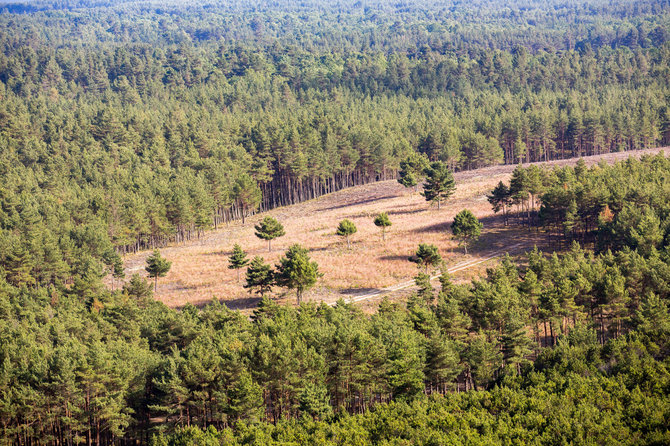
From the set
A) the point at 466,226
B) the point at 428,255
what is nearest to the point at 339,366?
the point at 428,255

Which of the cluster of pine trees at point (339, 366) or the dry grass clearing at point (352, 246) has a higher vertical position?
the cluster of pine trees at point (339, 366)

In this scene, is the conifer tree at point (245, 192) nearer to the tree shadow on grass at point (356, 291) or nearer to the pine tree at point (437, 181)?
the pine tree at point (437, 181)

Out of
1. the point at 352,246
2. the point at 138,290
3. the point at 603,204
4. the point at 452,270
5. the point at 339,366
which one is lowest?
the point at 352,246

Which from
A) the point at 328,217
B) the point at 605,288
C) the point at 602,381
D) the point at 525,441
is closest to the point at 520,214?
the point at 328,217

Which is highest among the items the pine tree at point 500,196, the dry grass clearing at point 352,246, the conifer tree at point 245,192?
the pine tree at point 500,196

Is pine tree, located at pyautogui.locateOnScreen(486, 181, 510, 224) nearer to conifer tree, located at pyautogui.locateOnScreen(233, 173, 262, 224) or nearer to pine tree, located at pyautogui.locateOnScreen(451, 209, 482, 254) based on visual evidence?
pine tree, located at pyautogui.locateOnScreen(451, 209, 482, 254)

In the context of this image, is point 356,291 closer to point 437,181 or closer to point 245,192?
point 437,181

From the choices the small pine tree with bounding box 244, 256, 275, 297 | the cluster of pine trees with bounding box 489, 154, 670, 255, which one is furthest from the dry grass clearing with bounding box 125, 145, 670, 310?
the cluster of pine trees with bounding box 489, 154, 670, 255

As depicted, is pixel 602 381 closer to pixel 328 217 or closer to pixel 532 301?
pixel 532 301

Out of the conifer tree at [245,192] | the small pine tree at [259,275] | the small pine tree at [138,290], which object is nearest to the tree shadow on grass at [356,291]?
the small pine tree at [259,275]
